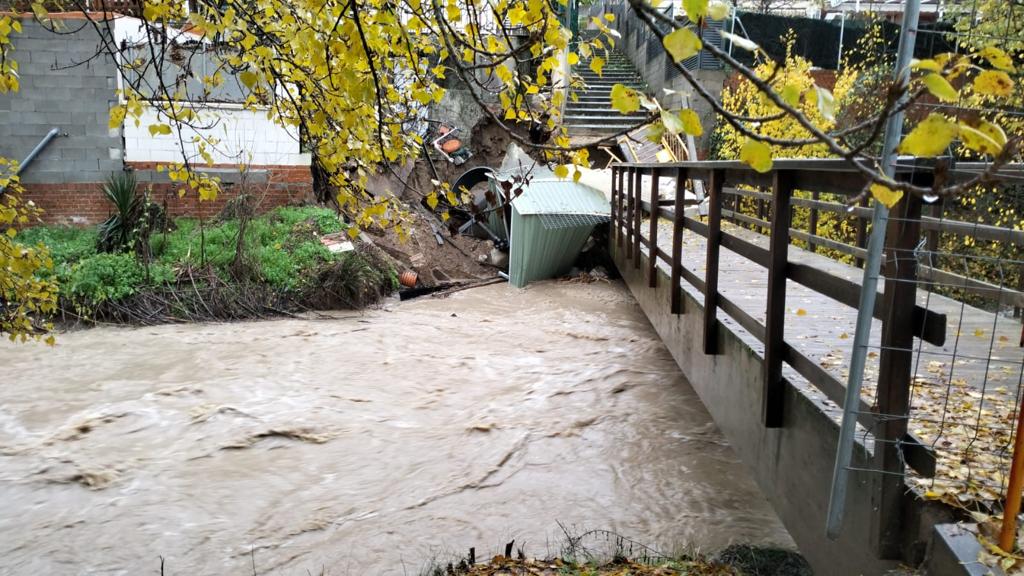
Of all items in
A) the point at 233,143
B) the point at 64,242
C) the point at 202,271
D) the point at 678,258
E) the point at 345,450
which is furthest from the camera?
the point at 233,143

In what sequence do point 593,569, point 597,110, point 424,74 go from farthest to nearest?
point 597,110 → point 593,569 → point 424,74

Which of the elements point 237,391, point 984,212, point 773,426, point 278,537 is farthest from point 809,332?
point 237,391

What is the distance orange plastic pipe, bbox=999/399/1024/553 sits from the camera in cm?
198

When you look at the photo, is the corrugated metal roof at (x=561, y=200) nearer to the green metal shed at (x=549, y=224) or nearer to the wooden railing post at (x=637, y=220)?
the green metal shed at (x=549, y=224)

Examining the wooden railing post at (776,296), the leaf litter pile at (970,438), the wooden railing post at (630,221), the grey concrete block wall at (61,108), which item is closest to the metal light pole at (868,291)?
the leaf litter pile at (970,438)

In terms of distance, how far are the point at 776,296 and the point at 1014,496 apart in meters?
1.44

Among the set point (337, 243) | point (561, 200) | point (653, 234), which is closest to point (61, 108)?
point (337, 243)

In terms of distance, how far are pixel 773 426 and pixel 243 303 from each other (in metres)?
8.73

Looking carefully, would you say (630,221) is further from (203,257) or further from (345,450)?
(203,257)

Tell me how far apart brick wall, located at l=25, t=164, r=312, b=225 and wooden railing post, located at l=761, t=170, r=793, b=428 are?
407 inches

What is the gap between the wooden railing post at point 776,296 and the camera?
3.25 metres

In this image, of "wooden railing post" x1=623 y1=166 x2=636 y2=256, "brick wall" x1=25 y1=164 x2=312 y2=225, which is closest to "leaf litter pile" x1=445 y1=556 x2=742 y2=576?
"wooden railing post" x1=623 y1=166 x2=636 y2=256

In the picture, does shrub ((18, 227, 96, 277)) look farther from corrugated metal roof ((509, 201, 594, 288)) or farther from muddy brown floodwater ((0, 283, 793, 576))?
corrugated metal roof ((509, 201, 594, 288))

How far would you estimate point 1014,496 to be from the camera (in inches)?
78.0
